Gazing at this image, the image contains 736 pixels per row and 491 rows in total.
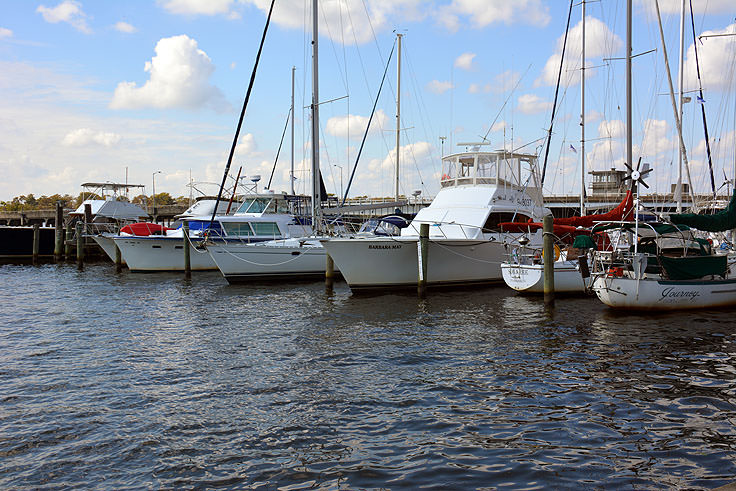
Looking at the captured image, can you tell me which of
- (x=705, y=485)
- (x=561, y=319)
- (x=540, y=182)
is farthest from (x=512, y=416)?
(x=540, y=182)

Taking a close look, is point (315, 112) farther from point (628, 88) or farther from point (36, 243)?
point (36, 243)

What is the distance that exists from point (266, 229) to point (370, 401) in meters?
20.2

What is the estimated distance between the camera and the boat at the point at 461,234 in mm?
18375

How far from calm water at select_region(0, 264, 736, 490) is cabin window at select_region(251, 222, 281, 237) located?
1248 centimetres

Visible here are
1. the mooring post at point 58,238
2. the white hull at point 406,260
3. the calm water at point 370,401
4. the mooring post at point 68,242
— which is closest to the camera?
the calm water at point 370,401

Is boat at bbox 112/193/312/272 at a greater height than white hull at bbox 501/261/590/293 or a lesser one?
greater

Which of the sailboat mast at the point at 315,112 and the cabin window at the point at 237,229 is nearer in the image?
the sailboat mast at the point at 315,112

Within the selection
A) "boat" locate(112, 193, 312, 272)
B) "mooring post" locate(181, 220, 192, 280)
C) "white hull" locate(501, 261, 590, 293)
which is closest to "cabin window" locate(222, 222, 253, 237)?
"boat" locate(112, 193, 312, 272)

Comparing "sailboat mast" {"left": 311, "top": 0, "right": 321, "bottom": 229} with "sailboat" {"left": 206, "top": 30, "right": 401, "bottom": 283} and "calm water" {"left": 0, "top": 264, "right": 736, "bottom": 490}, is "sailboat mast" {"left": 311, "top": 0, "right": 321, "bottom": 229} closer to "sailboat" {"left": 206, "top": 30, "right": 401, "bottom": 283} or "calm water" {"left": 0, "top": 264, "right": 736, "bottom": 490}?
"sailboat" {"left": 206, "top": 30, "right": 401, "bottom": 283}

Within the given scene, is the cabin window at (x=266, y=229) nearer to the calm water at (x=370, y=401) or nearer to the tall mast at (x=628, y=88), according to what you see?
the calm water at (x=370, y=401)

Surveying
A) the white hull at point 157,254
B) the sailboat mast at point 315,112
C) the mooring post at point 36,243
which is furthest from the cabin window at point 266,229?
the mooring post at point 36,243

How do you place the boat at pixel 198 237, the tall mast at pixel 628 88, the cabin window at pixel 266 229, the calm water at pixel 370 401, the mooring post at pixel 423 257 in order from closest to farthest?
the calm water at pixel 370 401
the mooring post at pixel 423 257
the tall mast at pixel 628 88
the boat at pixel 198 237
the cabin window at pixel 266 229

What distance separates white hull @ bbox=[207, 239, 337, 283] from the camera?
71.8ft

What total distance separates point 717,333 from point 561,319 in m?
3.31
